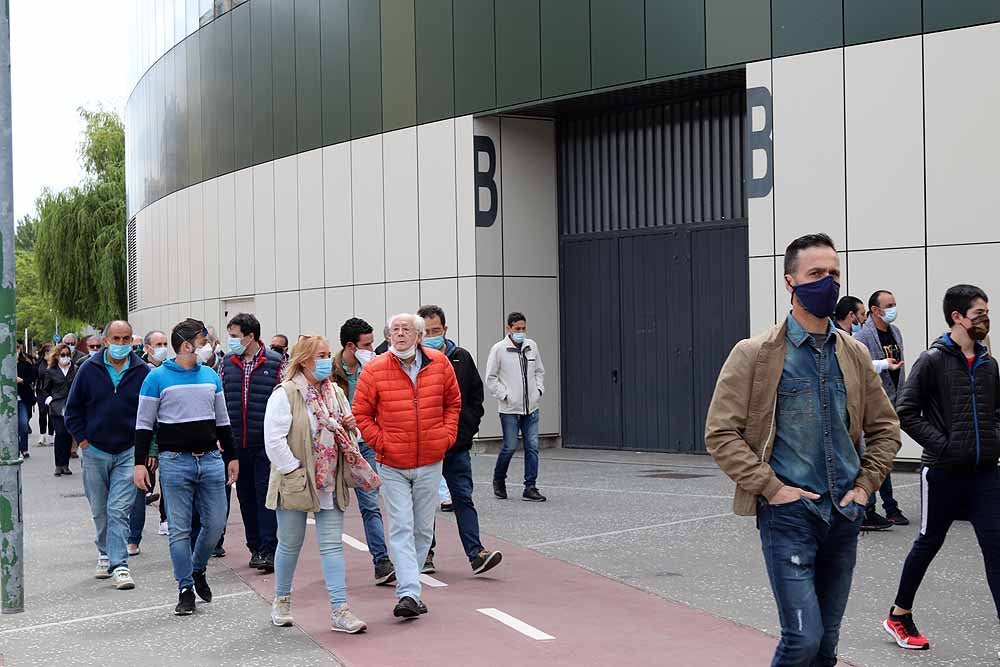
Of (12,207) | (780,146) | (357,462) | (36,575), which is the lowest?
(36,575)

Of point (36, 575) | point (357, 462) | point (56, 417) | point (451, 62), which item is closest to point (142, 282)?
point (56, 417)

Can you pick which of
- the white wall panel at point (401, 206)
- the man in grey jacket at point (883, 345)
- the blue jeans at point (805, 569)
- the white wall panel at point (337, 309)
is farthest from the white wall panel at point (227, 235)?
the blue jeans at point (805, 569)

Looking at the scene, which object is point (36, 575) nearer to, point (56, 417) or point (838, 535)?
point (838, 535)

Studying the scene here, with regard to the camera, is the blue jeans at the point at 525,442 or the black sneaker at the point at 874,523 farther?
the blue jeans at the point at 525,442

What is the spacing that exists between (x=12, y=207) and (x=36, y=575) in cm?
303

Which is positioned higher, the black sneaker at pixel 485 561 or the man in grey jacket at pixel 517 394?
the man in grey jacket at pixel 517 394

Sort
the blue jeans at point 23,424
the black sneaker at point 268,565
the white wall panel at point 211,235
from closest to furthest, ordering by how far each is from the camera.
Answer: the black sneaker at point 268,565, the blue jeans at point 23,424, the white wall panel at point 211,235

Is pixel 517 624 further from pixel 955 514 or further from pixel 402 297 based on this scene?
pixel 402 297

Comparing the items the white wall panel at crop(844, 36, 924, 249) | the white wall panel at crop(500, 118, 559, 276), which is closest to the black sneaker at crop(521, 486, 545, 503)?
the white wall panel at crop(844, 36, 924, 249)

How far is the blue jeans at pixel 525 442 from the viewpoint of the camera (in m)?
12.9

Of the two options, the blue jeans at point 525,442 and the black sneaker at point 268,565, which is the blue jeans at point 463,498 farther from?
the blue jeans at point 525,442

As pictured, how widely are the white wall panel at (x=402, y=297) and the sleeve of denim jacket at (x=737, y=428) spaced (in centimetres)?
1497

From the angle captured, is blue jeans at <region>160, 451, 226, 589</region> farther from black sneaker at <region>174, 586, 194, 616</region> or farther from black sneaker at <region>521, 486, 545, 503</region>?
black sneaker at <region>521, 486, 545, 503</region>

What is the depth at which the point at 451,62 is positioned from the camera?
19.0 m
